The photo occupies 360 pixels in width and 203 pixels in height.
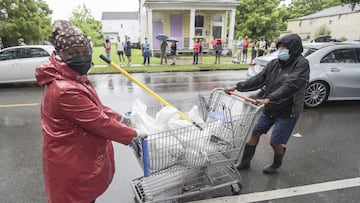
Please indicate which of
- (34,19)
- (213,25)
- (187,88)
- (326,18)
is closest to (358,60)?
(187,88)

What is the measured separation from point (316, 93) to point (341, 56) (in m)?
1.24

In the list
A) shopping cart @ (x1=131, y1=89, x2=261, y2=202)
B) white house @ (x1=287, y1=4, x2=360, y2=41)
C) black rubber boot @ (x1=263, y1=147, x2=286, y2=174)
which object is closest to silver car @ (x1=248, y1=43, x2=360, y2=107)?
black rubber boot @ (x1=263, y1=147, x2=286, y2=174)

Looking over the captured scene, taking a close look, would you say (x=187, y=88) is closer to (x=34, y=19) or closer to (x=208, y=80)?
(x=208, y=80)

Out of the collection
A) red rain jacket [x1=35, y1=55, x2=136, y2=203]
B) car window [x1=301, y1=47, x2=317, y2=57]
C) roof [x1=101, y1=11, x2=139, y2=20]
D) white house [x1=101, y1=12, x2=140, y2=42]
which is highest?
roof [x1=101, y1=11, x2=139, y2=20]

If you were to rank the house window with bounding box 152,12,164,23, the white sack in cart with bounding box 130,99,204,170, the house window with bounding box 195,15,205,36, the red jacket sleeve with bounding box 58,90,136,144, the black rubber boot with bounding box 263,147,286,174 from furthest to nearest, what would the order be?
the house window with bounding box 195,15,205,36 → the house window with bounding box 152,12,164,23 → the black rubber boot with bounding box 263,147,286,174 → the white sack in cart with bounding box 130,99,204,170 → the red jacket sleeve with bounding box 58,90,136,144

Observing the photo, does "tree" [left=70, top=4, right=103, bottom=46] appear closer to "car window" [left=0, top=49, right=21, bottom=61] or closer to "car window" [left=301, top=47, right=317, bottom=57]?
"car window" [left=0, top=49, right=21, bottom=61]

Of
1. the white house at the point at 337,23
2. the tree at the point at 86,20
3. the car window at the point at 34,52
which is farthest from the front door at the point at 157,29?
the tree at the point at 86,20

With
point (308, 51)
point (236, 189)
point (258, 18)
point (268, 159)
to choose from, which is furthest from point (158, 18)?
point (236, 189)

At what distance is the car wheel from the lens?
20.2ft

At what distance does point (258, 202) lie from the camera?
8.93ft

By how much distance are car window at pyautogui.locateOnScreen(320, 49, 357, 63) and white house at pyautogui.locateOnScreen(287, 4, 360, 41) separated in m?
29.4

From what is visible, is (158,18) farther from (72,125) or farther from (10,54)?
(72,125)

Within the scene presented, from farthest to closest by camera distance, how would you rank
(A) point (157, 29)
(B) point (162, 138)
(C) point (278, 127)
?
(A) point (157, 29) < (C) point (278, 127) < (B) point (162, 138)

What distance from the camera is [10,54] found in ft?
28.4
